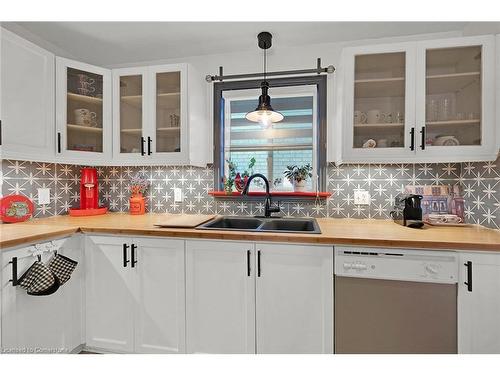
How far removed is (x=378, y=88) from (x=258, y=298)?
62.9 inches

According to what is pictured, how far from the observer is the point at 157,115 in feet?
7.00

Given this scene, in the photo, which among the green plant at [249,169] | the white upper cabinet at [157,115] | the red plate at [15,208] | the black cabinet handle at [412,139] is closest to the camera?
the black cabinet handle at [412,139]

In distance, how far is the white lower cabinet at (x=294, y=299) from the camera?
1.48 m

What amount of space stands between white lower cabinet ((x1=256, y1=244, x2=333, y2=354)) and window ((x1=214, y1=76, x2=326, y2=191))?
0.85 metres

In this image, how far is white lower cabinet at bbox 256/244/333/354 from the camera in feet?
4.87

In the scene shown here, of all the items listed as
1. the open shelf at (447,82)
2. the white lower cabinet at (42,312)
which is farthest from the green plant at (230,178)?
the open shelf at (447,82)

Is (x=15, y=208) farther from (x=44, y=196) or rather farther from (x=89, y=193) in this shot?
(x=89, y=193)

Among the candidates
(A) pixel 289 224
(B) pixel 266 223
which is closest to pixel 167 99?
(B) pixel 266 223

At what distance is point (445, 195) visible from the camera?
1.99m

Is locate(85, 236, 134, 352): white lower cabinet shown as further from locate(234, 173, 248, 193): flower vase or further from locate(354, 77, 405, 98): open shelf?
locate(354, 77, 405, 98): open shelf

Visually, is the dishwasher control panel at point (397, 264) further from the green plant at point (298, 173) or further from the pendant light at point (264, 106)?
the pendant light at point (264, 106)

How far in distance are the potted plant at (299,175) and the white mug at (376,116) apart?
1.99ft

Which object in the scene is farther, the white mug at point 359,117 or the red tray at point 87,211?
the red tray at point 87,211

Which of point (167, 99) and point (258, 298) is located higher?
point (167, 99)
